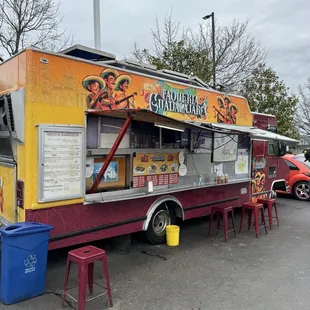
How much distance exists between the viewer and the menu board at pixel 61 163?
167 inches

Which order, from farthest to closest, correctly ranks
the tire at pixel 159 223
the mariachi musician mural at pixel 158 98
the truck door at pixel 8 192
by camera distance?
1. the tire at pixel 159 223
2. the mariachi musician mural at pixel 158 98
3. the truck door at pixel 8 192

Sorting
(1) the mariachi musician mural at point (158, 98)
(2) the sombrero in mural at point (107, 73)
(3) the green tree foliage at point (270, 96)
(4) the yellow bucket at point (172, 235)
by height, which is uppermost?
(3) the green tree foliage at point (270, 96)

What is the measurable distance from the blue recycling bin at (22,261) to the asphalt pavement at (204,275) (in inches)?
5.5

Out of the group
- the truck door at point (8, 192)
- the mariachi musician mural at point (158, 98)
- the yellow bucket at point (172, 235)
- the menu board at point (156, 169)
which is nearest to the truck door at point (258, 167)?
the mariachi musician mural at point (158, 98)

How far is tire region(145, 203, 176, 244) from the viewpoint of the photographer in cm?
584

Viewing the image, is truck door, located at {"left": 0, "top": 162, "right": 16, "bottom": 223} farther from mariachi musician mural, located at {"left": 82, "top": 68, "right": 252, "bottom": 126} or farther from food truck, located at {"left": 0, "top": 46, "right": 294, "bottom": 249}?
mariachi musician mural, located at {"left": 82, "top": 68, "right": 252, "bottom": 126}

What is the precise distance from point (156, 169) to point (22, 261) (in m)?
2.72

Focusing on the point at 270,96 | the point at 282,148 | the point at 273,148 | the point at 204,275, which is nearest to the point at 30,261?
the point at 204,275

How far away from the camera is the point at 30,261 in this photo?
3.75 metres

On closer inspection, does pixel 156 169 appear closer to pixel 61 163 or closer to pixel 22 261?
pixel 61 163

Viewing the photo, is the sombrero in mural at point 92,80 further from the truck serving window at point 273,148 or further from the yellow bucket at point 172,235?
the truck serving window at point 273,148

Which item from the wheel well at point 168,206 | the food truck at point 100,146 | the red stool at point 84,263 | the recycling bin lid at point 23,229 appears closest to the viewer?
the red stool at point 84,263

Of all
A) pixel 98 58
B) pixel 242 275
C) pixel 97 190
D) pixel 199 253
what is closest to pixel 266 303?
pixel 242 275

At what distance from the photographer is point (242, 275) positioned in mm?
4719
